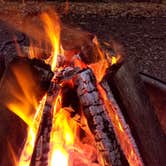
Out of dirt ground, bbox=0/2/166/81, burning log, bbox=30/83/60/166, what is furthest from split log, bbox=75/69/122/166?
dirt ground, bbox=0/2/166/81

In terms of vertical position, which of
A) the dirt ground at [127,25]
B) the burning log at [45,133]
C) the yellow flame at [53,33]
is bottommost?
the burning log at [45,133]

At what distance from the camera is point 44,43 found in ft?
9.55

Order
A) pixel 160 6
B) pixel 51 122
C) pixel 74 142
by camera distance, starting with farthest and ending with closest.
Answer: pixel 160 6 < pixel 74 142 < pixel 51 122

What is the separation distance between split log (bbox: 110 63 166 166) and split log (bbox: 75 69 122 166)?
0.18m

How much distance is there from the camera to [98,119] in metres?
2.39

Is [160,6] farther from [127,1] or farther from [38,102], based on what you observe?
[38,102]

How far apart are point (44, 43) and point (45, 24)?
0.11 meters

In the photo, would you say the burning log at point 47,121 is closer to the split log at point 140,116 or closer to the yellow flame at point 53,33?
the yellow flame at point 53,33

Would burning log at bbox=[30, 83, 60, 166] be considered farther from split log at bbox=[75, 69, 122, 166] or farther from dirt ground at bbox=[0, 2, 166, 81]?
dirt ground at bbox=[0, 2, 166, 81]

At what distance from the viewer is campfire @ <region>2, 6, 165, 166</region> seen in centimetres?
238

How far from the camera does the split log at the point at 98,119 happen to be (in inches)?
92.3

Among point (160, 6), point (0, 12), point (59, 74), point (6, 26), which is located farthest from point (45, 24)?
point (160, 6)

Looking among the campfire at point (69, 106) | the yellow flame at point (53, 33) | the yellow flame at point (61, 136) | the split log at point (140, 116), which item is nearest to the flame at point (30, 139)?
the campfire at point (69, 106)

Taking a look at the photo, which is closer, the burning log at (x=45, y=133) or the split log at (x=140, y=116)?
the burning log at (x=45, y=133)
